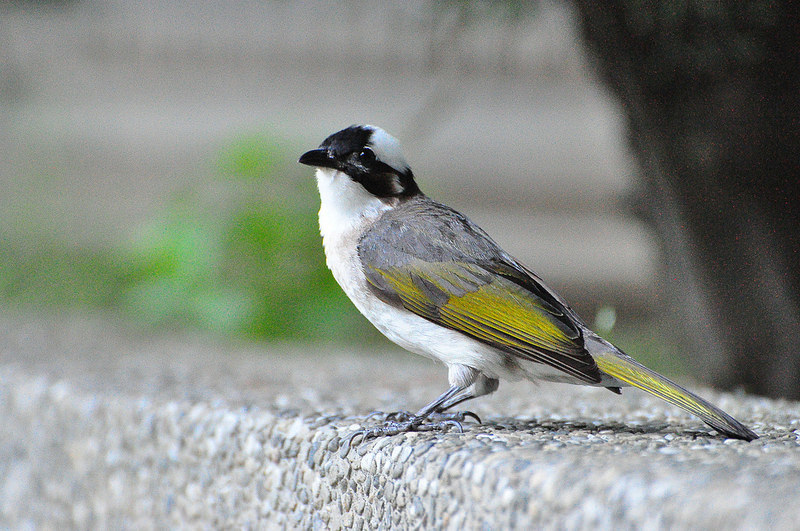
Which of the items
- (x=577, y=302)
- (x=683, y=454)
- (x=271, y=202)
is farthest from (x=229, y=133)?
(x=683, y=454)

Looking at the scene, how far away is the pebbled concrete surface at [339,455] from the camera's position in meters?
1.70

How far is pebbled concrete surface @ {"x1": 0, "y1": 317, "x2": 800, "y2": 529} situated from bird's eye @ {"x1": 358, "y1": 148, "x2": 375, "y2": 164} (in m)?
0.81

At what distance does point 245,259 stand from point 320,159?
3.55 meters

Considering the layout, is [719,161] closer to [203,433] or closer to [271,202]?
[203,433]

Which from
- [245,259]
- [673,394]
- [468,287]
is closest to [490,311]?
[468,287]

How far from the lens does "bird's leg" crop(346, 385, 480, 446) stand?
2.44m

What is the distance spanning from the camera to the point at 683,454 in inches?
79.3

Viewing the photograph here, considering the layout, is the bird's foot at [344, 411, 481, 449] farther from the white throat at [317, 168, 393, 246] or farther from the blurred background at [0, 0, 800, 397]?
the blurred background at [0, 0, 800, 397]

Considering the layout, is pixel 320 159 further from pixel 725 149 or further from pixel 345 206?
pixel 725 149

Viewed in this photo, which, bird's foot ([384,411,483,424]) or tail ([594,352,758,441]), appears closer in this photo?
tail ([594,352,758,441])

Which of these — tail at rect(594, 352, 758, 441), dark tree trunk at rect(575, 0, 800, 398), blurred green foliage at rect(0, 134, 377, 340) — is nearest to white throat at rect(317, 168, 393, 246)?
tail at rect(594, 352, 758, 441)

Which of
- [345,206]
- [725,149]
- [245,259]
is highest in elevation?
[725,149]

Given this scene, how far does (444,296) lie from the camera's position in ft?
8.58

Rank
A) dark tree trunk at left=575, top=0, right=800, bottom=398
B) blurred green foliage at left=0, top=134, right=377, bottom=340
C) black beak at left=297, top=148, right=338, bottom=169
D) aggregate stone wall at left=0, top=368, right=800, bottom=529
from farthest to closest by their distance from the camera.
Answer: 1. blurred green foliage at left=0, top=134, right=377, bottom=340
2. dark tree trunk at left=575, top=0, right=800, bottom=398
3. black beak at left=297, top=148, right=338, bottom=169
4. aggregate stone wall at left=0, top=368, right=800, bottom=529
